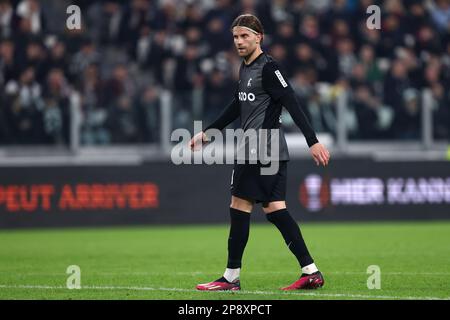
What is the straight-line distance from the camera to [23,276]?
1010 centimetres

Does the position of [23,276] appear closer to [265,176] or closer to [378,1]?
[265,176]

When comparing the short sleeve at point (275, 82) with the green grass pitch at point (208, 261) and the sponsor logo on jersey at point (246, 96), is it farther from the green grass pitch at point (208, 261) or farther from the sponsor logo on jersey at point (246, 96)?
the green grass pitch at point (208, 261)

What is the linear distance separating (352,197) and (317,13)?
453 centimetres

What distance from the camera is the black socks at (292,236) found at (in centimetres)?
875

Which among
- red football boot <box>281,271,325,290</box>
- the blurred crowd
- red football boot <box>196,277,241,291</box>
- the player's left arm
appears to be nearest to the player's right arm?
the player's left arm

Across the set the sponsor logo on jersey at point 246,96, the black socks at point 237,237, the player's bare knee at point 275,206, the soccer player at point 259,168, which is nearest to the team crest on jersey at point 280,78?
the soccer player at point 259,168

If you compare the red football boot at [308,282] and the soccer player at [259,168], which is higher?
the soccer player at [259,168]

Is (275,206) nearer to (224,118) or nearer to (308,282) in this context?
(308,282)

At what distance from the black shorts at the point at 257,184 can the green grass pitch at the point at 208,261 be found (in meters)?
0.83

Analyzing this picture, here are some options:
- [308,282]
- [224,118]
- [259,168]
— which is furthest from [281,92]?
[308,282]

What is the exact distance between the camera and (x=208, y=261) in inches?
462

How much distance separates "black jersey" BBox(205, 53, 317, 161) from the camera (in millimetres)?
8680

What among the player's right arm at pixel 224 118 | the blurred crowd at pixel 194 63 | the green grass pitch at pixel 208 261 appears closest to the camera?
the green grass pitch at pixel 208 261
